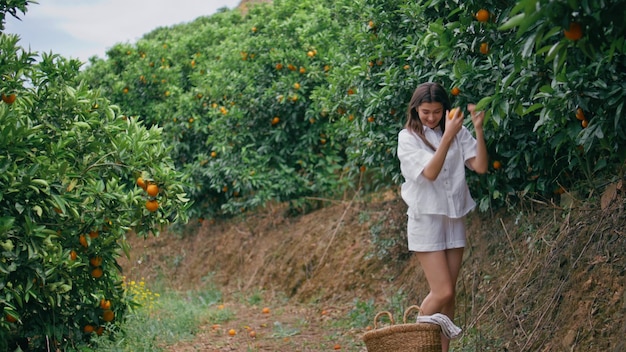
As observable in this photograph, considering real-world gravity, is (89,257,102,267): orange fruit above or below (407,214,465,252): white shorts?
above

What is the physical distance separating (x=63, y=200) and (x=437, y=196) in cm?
226

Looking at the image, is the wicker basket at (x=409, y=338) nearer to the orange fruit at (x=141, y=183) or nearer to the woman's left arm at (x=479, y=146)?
the woman's left arm at (x=479, y=146)

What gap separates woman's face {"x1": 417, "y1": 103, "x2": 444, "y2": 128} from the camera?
4.96 m

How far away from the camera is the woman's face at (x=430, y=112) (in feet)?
16.3

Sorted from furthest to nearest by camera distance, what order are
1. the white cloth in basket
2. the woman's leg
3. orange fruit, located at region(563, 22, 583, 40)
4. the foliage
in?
the woman's leg < the white cloth in basket < the foliage < orange fruit, located at region(563, 22, 583, 40)

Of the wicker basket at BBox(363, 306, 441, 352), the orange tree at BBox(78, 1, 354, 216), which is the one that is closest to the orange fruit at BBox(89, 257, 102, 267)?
the wicker basket at BBox(363, 306, 441, 352)

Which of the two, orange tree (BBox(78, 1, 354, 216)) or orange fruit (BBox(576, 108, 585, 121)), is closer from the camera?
orange fruit (BBox(576, 108, 585, 121))

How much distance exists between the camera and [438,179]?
4926 millimetres

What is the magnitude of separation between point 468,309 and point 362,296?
2.09 metres

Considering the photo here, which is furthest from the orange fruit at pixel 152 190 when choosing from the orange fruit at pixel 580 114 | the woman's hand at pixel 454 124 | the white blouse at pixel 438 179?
the orange fruit at pixel 580 114

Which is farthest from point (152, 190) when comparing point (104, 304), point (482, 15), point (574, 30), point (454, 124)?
point (574, 30)

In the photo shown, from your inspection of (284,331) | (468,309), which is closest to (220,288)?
(284,331)

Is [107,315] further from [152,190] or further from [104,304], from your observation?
[152,190]

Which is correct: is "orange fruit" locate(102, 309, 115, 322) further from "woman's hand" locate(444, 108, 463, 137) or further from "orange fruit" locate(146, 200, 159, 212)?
"woman's hand" locate(444, 108, 463, 137)
